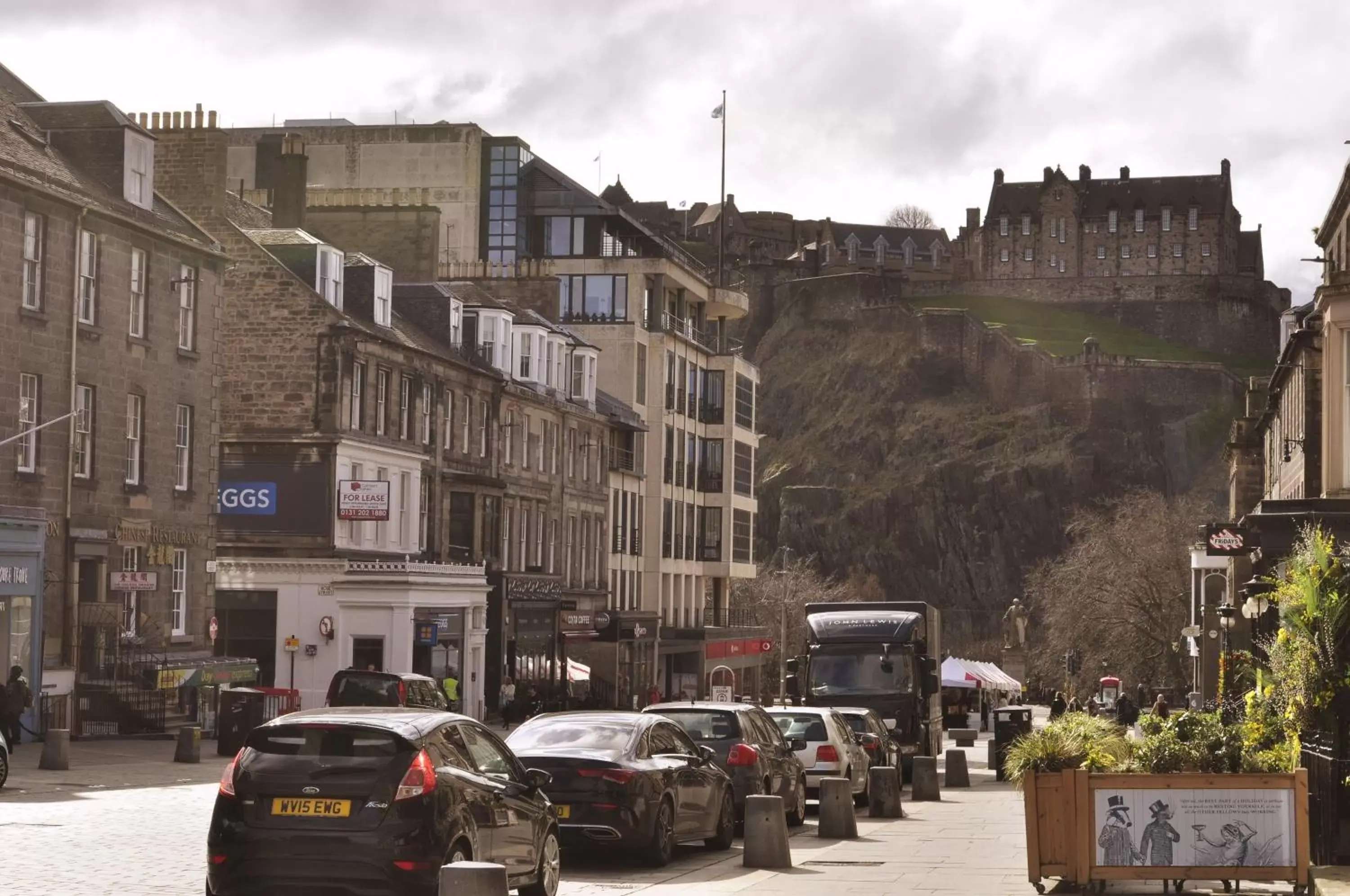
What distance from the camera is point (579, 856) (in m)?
19.5

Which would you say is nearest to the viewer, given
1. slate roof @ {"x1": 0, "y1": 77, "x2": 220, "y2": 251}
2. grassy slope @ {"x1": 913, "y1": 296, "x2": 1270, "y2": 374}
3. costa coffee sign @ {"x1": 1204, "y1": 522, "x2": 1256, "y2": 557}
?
slate roof @ {"x1": 0, "y1": 77, "x2": 220, "y2": 251}

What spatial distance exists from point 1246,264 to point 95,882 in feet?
536

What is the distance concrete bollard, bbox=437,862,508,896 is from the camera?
11.4 meters

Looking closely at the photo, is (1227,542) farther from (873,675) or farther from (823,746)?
(823,746)

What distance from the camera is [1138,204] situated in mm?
166250

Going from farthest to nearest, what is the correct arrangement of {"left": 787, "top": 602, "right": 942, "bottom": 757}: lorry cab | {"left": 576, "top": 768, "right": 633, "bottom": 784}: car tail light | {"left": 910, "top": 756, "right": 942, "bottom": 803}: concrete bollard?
{"left": 787, "top": 602, "right": 942, "bottom": 757}: lorry cab → {"left": 910, "top": 756, "right": 942, "bottom": 803}: concrete bollard → {"left": 576, "top": 768, "right": 633, "bottom": 784}: car tail light

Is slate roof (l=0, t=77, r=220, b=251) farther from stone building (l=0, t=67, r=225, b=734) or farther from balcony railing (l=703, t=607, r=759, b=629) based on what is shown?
balcony railing (l=703, t=607, r=759, b=629)

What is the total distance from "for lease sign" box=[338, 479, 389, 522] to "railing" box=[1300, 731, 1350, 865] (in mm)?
31746

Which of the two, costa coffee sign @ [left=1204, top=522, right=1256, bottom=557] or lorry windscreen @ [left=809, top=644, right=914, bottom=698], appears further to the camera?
costa coffee sign @ [left=1204, top=522, right=1256, bottom=557]

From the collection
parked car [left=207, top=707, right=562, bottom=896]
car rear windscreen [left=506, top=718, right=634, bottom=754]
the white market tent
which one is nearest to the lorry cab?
car rear windscreen [left=506, top=718, right=634, bottom=754]

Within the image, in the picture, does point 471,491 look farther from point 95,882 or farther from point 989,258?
point 989,258

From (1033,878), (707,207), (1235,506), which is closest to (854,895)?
(1033,878)

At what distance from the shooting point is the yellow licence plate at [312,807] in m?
13.5

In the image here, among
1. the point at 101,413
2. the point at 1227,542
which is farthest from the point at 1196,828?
the point at 101,413
